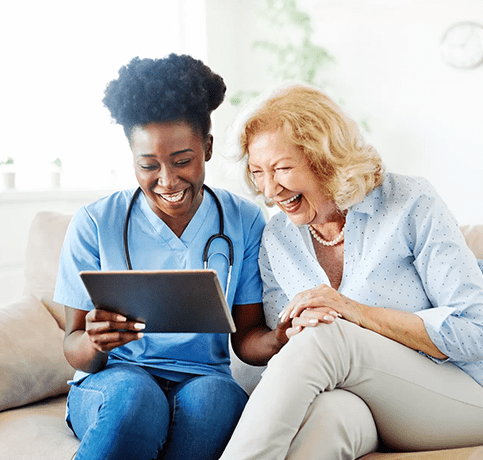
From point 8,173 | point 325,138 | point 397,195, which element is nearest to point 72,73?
point 8,173

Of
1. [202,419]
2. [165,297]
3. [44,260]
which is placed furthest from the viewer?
[44,260]

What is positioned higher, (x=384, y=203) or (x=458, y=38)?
(x=458, y=38)

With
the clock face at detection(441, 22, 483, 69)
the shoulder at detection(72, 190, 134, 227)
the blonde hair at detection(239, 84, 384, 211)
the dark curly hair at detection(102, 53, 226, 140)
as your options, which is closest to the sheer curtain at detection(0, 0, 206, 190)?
the clock face at detection(441, 22, 483, 69)

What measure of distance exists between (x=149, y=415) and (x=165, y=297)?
0.81 feet

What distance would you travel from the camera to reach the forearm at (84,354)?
4.28 feet

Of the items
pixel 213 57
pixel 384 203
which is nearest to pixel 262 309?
pixel 384 203

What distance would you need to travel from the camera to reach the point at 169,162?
53.6 inches

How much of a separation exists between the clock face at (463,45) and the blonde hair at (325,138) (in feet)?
7.13

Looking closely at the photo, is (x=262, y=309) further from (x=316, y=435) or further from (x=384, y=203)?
(x=316, y=435)

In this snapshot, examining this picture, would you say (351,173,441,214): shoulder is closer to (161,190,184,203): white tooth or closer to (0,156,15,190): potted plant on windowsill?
(161,190,184,203): white tooth

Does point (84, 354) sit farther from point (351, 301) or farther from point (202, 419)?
point (351, 301)

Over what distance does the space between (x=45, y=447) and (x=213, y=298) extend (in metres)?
0.55

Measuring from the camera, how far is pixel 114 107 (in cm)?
138

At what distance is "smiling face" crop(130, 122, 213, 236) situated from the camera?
1.35m
